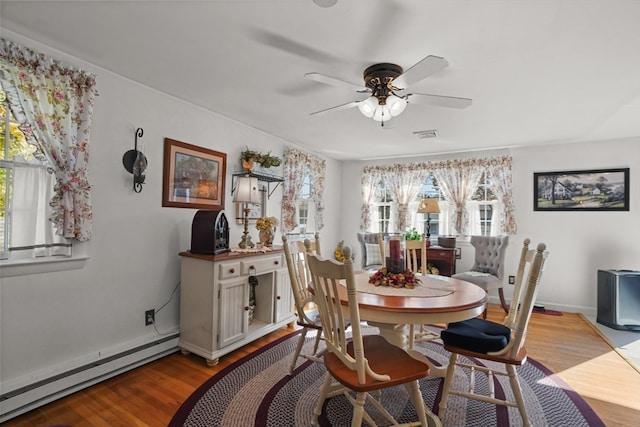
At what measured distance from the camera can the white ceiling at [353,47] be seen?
163 centimetres

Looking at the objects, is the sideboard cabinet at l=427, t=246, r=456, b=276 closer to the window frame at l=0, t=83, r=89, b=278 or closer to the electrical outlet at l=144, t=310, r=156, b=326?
the electrical outlet at l=144, t=310, r=156, b=326

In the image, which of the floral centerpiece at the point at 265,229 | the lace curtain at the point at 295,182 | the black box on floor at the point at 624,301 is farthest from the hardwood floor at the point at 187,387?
the lace curtain at the point at 295,182

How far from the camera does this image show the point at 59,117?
2.02 meters

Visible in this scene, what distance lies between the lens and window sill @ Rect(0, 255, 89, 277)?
6.07 feet

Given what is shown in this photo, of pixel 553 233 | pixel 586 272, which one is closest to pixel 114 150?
pixel 553 233

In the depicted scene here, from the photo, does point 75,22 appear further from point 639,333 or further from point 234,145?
point 639,333

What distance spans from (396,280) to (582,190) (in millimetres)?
3796

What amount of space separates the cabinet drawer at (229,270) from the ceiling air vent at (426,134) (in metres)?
2.71

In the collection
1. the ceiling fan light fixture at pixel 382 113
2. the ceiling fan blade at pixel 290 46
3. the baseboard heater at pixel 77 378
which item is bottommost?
the baseboard heater at pixel 77 378

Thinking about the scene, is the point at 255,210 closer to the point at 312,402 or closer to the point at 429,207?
the point at 312,402

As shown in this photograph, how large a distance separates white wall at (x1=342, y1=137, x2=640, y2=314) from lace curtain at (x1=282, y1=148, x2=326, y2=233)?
8.54 ft

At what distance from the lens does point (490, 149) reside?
465 centimetres

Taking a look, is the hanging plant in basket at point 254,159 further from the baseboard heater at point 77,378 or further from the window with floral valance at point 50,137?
the baseboard heater at point 77,378

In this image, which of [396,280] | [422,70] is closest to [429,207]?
[396,280]
